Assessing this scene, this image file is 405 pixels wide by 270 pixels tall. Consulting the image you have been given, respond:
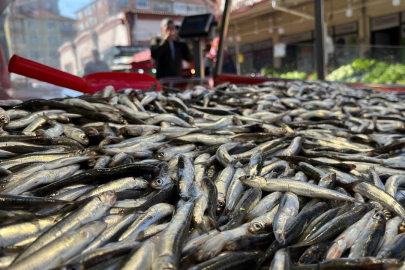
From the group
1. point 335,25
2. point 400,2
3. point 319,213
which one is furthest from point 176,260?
point 335,25

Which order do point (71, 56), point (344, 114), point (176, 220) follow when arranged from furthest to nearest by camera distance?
1. point (71, 56)
2. point (344, 114)
3. point (176, 220)

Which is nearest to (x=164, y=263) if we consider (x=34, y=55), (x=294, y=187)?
(x=294, y=187)

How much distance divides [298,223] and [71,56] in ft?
37.8

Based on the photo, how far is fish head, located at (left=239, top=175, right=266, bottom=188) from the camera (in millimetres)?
2040

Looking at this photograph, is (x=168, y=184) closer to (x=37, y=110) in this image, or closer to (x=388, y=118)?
(x=37, y=110)

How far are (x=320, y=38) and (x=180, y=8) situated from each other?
43.3 ft

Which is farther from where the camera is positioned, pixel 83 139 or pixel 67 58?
pixel 67 58

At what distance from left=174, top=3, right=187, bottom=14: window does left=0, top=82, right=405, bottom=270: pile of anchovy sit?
55.3 ft

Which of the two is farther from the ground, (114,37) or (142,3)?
(142,3)

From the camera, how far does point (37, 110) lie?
10.5 feet

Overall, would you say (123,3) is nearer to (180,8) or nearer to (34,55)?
(180,8)

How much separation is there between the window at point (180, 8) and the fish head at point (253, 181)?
18522 mm

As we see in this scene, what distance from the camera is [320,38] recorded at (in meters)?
7.76

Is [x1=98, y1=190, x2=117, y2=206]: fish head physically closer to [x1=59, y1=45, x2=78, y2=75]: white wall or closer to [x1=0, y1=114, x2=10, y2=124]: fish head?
[x1=0, y1=114, x2=10, y2=124]: fish head
